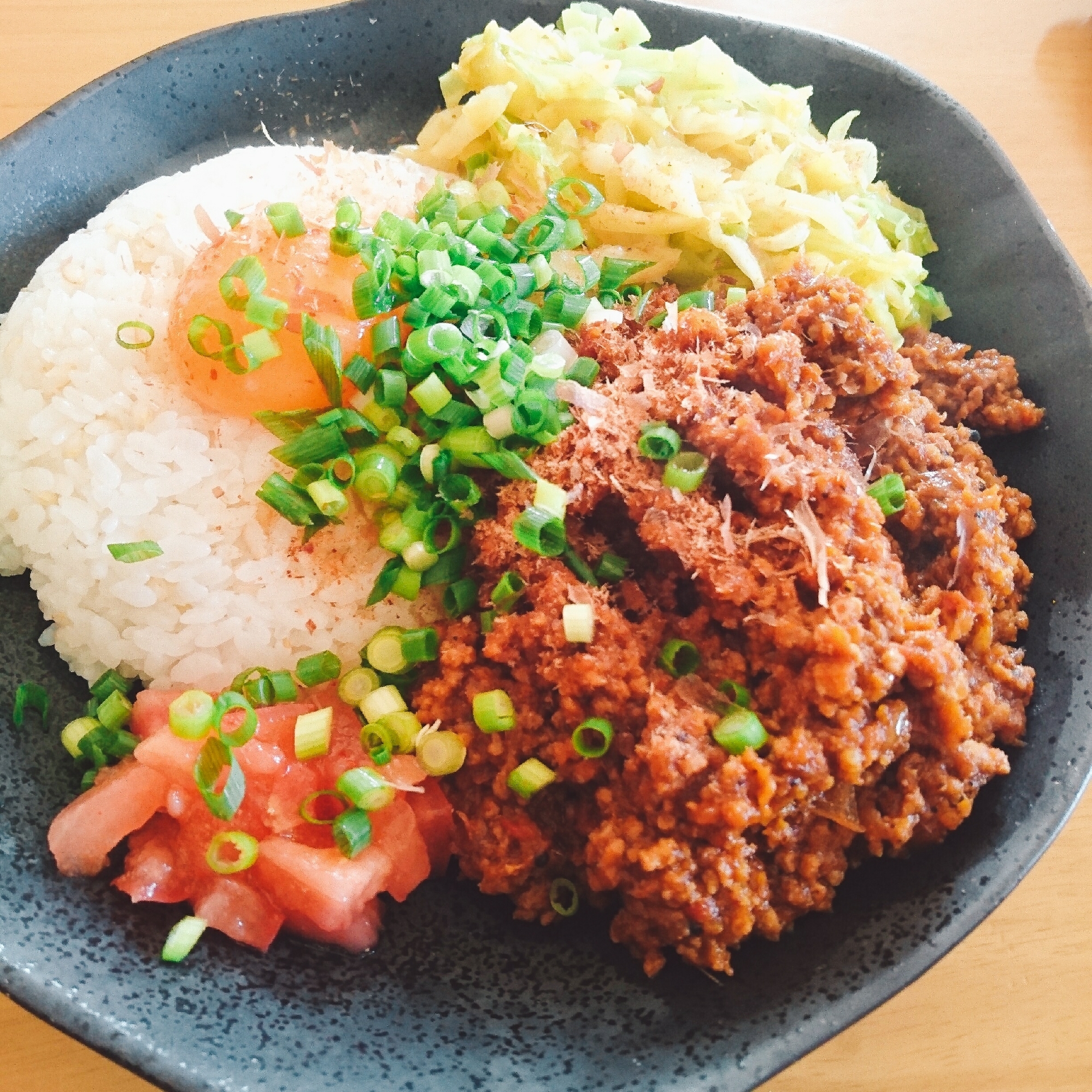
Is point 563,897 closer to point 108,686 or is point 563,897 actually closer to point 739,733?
point 739,733

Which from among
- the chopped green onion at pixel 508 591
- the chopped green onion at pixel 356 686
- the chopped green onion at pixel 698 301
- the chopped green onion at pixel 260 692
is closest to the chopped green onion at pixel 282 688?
the chopped green onion at pixel 260 692

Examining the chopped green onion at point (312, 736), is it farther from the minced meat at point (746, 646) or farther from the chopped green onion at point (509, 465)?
the chopped green onion at point (509, 465)

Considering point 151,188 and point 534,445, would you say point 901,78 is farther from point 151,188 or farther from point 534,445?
point 151,188

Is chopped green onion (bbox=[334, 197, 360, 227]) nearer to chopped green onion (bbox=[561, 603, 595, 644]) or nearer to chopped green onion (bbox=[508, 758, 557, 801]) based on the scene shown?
chopped green onion (bbox=[561, 603, 595, 644])

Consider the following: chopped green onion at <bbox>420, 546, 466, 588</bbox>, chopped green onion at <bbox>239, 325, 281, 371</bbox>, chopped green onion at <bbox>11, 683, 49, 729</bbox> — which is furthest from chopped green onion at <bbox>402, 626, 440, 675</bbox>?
chopped green onion at <bbox>11, 683, 49, 729</bbox>

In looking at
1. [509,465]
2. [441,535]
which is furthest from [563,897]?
[509,465]
